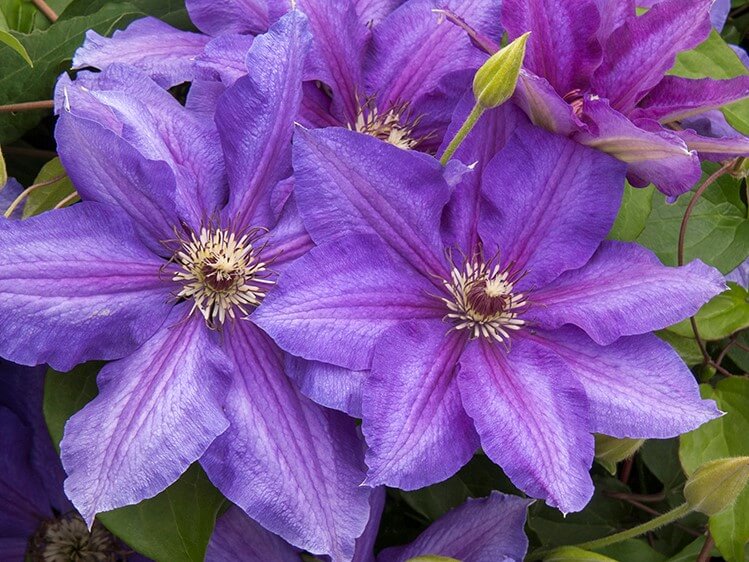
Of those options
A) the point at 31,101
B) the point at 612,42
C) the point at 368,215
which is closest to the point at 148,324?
the point at 368,215

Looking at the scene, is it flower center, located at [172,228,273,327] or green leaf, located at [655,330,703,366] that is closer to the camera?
flower center, located at [172,228,273,327]

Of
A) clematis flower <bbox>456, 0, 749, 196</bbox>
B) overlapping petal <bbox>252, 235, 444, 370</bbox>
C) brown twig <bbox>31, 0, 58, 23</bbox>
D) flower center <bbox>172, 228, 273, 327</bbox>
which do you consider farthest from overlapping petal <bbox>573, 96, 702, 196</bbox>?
brown twig <bbox>31, 0, 58, 23</bbox>

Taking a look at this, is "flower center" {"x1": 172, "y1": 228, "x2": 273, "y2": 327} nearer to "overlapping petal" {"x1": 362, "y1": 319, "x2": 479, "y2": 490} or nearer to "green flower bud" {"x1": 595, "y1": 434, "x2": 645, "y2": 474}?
"overlapping petal" {"x1": 362, "y1": 319, "x2": 479, "y2": 490}

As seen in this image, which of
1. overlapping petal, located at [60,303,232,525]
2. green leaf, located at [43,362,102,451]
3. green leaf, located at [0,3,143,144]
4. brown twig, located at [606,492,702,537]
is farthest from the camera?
brown twig, located at [606,492,702,537]

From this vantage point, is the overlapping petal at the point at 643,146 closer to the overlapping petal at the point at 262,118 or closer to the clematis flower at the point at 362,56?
the clematis flower at the point at 362,56

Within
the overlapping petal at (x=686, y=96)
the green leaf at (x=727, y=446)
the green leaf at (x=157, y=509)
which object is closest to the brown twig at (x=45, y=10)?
the green leaf at (x=157, y=509)

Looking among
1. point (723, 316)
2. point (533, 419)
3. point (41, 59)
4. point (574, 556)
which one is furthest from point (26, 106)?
point (723, 316)
